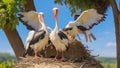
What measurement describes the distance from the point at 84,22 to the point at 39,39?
878 mm

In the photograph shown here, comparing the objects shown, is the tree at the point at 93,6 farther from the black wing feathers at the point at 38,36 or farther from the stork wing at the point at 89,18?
the black wing feathers at the point at 38,36

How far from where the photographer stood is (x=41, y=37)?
583cm

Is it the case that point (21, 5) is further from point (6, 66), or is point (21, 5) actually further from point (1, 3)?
point (6, 66)

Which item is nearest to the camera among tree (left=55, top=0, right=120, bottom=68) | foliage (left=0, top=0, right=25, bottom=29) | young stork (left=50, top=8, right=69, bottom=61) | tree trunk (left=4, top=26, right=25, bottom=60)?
young stork (left=50, top=8, right=69, bottom=61)

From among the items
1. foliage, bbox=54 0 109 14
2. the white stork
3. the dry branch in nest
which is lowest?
the dry branch in nest

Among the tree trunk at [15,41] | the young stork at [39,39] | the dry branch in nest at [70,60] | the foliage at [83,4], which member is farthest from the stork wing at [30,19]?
the foliage at [83,4]

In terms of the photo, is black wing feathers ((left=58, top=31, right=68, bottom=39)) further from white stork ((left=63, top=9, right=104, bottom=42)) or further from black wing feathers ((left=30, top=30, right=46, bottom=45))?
white stork ((left=63, top=9, right=104, bottom=42))

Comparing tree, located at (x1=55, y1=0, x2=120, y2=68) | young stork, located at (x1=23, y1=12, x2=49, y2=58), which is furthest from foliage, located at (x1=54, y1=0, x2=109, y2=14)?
young stork, located at (x1=23, y1=12, x2=49, y2=58)

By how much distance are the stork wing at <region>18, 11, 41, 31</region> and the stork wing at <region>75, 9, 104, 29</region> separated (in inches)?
24.9

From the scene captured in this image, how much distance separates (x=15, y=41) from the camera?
9.86 metres

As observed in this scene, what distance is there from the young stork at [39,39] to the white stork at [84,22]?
0.51m

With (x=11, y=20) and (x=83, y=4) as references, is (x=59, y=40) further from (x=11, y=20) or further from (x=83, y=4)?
(x=83, y=4)

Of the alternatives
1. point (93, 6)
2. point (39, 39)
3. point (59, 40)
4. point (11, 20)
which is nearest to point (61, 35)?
point (59, 40)

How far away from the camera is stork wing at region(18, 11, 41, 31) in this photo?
20.3ft
